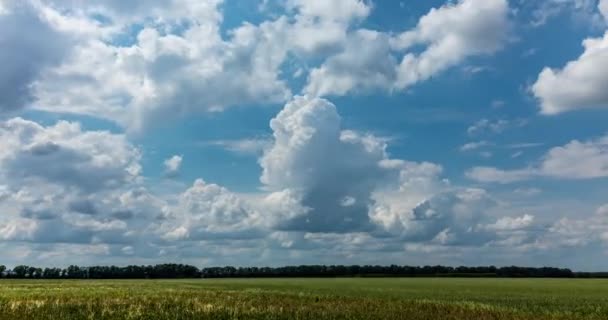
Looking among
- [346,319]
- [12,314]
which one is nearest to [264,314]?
[346,319]

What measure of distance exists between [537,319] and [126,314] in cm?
2178

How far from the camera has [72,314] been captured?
31.2 metres

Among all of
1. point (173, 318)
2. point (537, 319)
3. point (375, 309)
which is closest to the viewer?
point (173, 318)

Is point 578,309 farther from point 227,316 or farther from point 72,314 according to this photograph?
point 72,314

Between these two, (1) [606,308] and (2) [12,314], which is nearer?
(2) [12,314]

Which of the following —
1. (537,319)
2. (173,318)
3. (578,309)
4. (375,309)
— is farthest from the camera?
(578,309)

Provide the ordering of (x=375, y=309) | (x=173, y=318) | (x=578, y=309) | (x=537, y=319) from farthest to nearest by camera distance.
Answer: (x=578, y=309), (x=375, y=309), (x=537, y=319), (x=173, y=318)

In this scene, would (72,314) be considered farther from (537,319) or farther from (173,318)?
(537,319)

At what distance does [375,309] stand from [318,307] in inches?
139

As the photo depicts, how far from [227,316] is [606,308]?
92.9 feet

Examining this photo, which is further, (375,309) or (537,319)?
(375,309)

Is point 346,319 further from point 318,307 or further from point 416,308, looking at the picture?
point 416,308

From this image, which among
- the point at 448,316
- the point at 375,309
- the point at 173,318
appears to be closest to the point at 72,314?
the point at 173,318

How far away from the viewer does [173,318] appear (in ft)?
98.2
